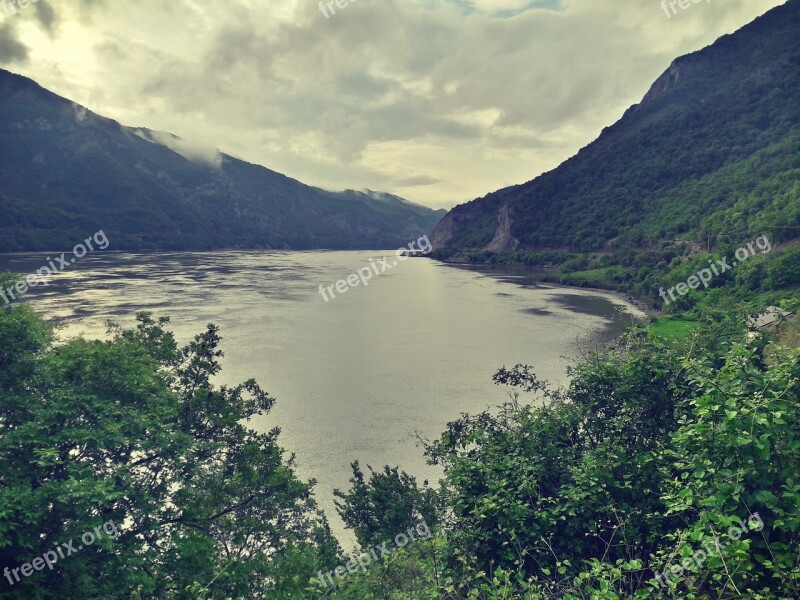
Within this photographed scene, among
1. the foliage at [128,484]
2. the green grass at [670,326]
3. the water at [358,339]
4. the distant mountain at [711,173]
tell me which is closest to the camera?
the foliage at [128,484]

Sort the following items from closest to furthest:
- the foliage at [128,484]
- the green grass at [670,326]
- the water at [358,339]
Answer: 1. the foliage at [128,484]
2. the water at [358,339]
3. the green grass at [670,326]

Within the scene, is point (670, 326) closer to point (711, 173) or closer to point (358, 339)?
point (358, 339)

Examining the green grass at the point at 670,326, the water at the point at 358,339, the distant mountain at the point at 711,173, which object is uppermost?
the distant mountain at the point at 711,173

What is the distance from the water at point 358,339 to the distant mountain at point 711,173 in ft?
115

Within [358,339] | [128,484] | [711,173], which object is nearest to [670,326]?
[358,339]

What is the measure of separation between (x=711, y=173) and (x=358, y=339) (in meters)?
144

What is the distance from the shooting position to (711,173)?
14250cm

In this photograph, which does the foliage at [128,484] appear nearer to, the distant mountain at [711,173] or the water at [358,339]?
the water at [358,339]

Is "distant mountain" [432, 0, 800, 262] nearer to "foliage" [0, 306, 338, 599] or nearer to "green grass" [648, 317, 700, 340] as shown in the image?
"green grass" [648, 317, 700, 340]

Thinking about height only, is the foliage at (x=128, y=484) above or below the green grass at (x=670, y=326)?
above

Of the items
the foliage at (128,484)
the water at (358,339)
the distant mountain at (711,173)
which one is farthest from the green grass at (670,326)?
the foliage at (128,484)

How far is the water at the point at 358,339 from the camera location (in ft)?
104

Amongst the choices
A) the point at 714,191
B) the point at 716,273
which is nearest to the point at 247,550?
the point at 716,273

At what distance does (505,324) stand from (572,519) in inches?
2346
